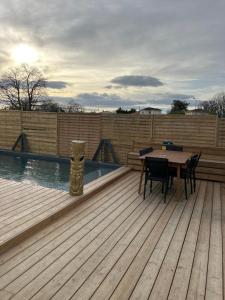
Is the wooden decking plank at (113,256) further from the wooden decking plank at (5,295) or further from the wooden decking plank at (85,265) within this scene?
the wooden decking plank at (5,295)

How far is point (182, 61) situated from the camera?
883cm

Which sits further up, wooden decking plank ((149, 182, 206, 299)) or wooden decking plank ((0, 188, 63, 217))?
wooden decking plank ((0, 188, 63, 217))

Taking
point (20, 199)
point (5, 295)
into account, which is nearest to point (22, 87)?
point (20, 199)

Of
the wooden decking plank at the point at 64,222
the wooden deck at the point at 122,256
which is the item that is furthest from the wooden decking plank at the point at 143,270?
the wooden decking plank at the point at 64,222

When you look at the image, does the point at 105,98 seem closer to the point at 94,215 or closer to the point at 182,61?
the point at 182,61

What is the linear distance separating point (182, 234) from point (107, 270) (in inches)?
44.9

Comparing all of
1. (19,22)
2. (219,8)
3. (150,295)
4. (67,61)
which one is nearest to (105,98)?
(67,61)

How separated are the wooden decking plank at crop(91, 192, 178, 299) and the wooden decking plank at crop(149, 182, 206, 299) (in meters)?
0.18

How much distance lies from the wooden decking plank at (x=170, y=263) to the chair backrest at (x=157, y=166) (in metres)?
0.72

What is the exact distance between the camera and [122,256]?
2.49 m

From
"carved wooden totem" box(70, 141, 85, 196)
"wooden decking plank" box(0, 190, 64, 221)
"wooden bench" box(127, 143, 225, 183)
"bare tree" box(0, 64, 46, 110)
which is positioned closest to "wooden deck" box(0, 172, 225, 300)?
"carved wooden totem" box(70, 141, 85, 196)

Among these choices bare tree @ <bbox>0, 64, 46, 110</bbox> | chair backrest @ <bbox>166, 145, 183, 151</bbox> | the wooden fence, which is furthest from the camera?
bare tree @ <bbox>0, 64, 46, 110</bbox>

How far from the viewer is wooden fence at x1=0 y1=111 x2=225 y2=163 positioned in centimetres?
754

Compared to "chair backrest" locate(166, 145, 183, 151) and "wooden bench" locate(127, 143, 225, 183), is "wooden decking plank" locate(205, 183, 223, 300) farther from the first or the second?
"chair backrest" locate(166, 145, 183, 151)
